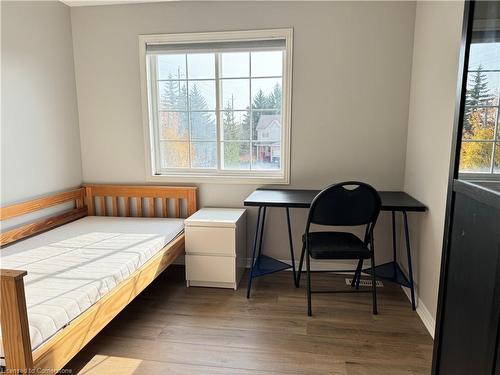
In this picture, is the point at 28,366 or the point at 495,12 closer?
the point at 495,12

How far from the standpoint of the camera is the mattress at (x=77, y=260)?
147 centimetres

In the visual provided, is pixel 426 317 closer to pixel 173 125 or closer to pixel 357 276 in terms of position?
pixel 357 276

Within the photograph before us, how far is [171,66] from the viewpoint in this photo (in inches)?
117

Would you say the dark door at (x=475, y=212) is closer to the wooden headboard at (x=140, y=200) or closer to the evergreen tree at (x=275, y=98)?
the evergreen tree at (x=275, y=98)

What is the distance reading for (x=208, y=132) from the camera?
3.03 meters

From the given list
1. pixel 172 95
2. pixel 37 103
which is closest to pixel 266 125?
pixel 172 95

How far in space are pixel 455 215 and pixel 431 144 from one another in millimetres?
1079

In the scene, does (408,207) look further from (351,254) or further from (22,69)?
(22,69)

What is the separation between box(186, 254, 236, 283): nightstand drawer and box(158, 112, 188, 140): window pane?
113 centimetres

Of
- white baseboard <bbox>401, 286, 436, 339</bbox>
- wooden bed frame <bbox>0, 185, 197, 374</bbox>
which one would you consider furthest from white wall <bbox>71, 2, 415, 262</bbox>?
white baseboard <bbox>401, 286, 436, 339</bbox>

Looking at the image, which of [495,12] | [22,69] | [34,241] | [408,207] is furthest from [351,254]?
[22,69]

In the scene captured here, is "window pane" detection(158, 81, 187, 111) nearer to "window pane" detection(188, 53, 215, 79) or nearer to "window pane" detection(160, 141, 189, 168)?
"window pane" detection(188, 53, 215, 79)

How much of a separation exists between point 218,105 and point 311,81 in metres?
0.83

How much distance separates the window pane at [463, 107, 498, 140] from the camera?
1133mm
